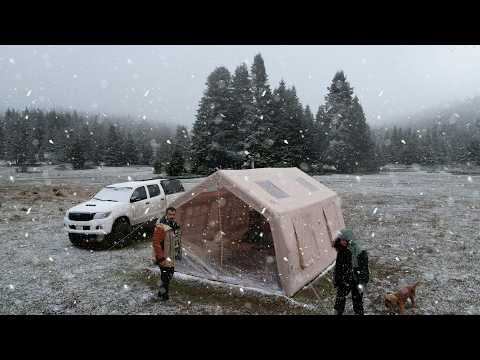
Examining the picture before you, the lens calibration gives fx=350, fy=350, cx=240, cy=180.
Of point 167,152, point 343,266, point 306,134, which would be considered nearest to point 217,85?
point 306,134

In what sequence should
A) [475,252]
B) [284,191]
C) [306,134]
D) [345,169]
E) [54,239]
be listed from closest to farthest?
[284,191], [475,252], [54,239], [306,134], [345,169]

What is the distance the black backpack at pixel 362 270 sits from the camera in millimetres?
5734

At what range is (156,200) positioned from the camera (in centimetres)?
1222

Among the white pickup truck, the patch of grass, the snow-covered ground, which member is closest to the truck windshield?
the white pickup truck

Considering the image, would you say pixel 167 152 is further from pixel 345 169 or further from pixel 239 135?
pixel 345 169

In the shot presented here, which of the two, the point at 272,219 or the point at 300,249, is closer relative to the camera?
the point at 272,219

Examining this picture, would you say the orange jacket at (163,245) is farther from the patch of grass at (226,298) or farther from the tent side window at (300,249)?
the tent side window at (300,249)

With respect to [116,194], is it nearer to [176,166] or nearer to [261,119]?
[176,166]

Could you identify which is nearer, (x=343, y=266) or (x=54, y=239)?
(x=343, y=266)

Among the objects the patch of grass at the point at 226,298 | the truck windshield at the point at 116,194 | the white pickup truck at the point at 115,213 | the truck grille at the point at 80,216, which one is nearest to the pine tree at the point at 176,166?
→ the white pickup truck at the point at 115,213

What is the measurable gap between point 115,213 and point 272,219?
5.70 metres

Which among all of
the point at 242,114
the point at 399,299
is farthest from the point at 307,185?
the point at 242,114

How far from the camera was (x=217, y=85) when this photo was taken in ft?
129
